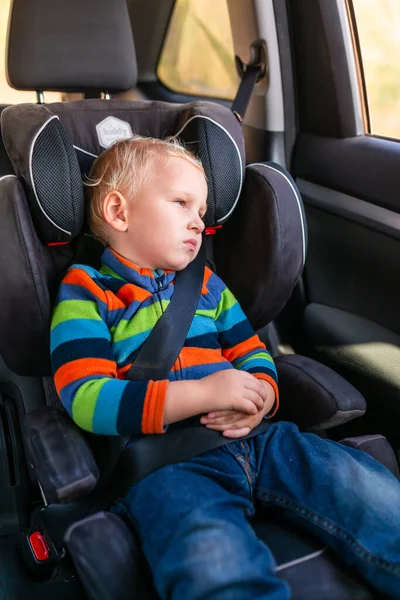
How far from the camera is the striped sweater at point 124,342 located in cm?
136

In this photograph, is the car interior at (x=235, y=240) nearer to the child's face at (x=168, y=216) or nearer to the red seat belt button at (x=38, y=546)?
the red seat belt button at (x=38, y=546)

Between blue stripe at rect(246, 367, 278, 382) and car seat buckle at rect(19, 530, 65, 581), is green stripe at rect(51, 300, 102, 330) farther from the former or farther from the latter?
car seat buckle at rect(19, 530, 65, 581)

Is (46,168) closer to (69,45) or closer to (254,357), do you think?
(69,45)

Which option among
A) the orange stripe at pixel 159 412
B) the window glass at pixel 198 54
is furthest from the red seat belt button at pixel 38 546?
the window glass at pixel 198 54

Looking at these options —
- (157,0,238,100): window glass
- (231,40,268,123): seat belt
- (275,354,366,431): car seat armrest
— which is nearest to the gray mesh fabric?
(275,354,366,431): car seat armrest

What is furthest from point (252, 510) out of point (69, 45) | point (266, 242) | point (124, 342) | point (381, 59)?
point (381, 59)

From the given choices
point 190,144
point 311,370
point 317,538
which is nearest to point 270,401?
point 311,370

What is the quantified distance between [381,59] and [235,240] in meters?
0.85

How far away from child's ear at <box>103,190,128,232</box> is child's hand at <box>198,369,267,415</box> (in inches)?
17.3

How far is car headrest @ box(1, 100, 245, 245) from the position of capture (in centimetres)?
155

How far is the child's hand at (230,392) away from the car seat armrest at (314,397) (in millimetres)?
183

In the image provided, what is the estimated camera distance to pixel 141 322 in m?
1.55

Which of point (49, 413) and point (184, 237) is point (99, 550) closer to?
point (49, 413)

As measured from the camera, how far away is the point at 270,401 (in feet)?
5.15
